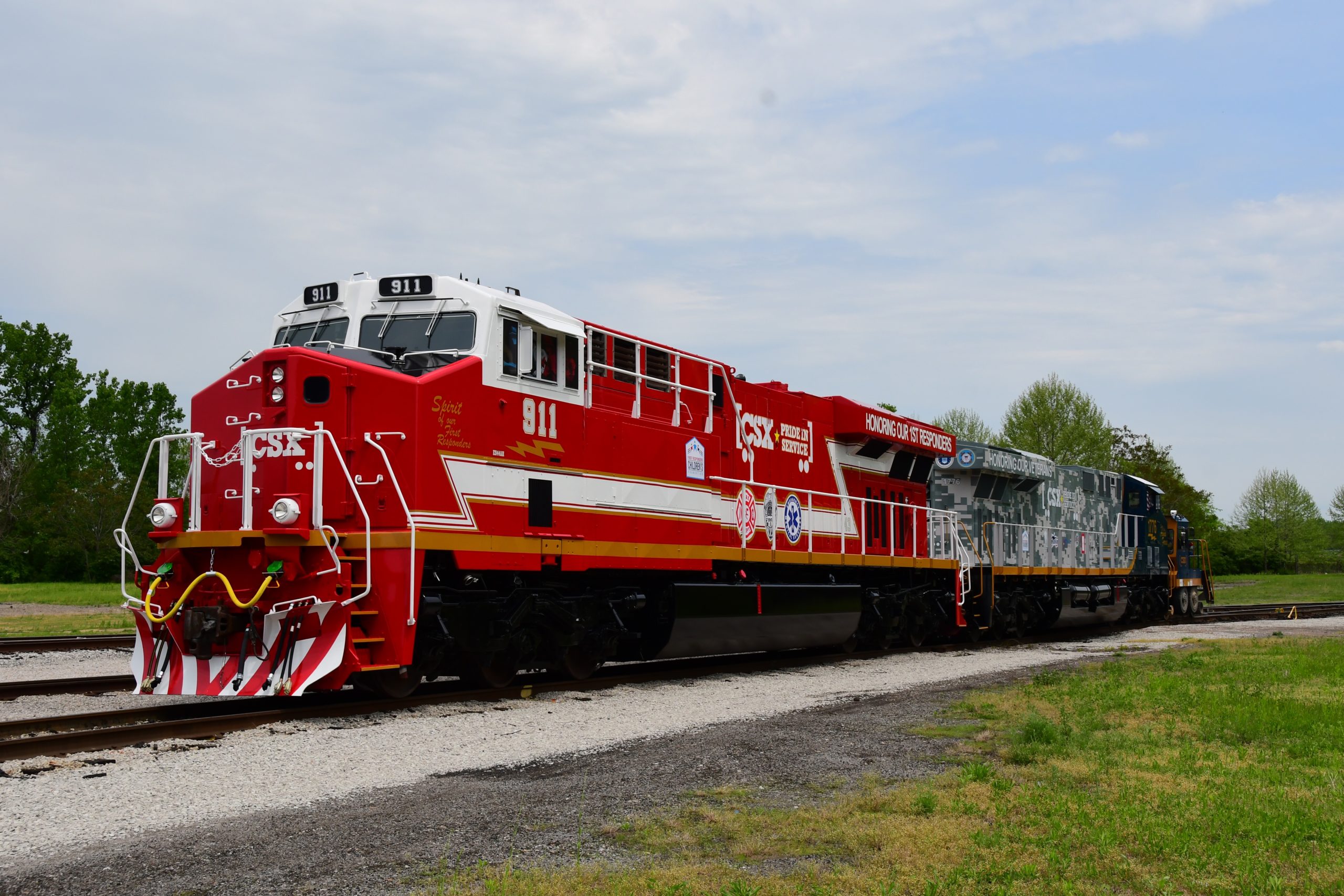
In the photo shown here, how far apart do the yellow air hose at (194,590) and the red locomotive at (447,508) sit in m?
0.02

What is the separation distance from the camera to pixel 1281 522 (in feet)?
253

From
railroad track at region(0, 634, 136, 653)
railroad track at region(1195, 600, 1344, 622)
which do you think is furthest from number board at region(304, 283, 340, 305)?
railroad track at region(1195, 600, 1344, 622)

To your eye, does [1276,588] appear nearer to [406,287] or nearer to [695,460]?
[695,460]

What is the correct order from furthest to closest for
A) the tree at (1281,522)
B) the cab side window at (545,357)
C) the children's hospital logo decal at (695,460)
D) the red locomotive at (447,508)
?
1. the tree at (1281,522)
2. the children's hospital logo decal at (695,460)
3. the cab side window at (545,357)
4. the red locomotive at (447,508)

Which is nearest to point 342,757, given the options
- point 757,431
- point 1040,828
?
point 1040,828

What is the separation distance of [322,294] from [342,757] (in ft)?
17.3

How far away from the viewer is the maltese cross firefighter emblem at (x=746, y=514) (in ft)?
45.3

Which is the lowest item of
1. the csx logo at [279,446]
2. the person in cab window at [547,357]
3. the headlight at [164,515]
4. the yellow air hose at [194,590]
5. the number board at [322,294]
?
the yellow air hose at [194,590]

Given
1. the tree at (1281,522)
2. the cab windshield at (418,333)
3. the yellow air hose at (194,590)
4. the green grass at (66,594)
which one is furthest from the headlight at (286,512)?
the tree at (1281,522)

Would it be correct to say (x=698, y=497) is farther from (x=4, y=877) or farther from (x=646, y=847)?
(x=4, y=877)

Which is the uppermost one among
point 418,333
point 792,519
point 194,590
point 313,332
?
point 313,332

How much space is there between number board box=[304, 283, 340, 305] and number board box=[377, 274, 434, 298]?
0.49m

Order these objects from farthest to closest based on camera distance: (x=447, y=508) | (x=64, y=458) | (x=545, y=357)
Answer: (x=64, y=458), (x=545, y=357), (x=447, y=508)

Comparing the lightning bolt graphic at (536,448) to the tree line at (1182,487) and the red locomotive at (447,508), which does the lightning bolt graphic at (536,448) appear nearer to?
the red locomotive at (447,508)
